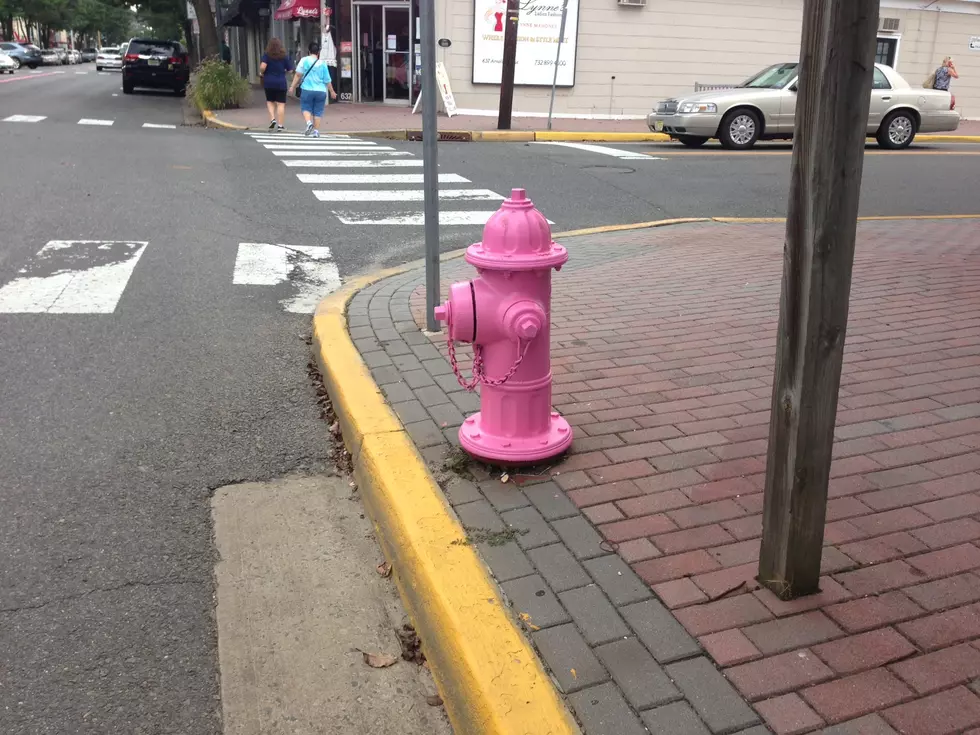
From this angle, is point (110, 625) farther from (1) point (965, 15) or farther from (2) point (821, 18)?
(1) point (965, 15)

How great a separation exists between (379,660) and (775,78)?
53.8 feet

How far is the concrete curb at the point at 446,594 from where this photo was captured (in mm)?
2359

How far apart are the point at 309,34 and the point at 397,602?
91.2 feet

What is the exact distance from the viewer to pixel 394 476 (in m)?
3.56

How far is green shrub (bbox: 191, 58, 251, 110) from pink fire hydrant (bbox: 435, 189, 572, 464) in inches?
814

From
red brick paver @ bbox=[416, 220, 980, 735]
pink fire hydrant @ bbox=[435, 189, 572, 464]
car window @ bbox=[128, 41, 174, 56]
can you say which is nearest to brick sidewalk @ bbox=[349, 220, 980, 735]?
red brick paver @ bbox=[416, 220, 980, 735]

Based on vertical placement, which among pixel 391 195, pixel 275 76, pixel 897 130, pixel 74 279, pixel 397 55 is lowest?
pixel 74 279

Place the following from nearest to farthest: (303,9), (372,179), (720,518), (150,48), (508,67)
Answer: (720,518), (372,179), (508,67), (303,9), (150,48)

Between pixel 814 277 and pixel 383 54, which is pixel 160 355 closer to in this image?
pixel 814 277

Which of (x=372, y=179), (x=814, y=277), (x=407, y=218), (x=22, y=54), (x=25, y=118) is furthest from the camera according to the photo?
(x=22, y=54)

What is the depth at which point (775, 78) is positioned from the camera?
16.8m

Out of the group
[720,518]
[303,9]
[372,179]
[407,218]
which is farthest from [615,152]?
[303,9]

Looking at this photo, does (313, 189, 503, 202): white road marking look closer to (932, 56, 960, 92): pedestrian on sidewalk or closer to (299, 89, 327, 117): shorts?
(299, 89, 327, 117): shorts

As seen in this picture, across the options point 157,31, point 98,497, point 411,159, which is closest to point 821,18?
point 98,497
